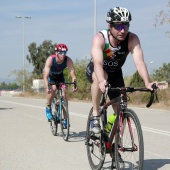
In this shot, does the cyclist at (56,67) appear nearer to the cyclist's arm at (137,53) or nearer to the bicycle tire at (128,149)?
the cyclist's arm at (137,53)

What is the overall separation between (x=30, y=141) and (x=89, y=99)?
21.8 metres

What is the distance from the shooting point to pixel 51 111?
10.1 metres

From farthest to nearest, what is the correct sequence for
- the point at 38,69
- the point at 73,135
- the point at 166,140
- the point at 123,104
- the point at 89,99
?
1. the point at 38,69
2. the point at 89,99
3. the point at 73,135
4. the point at 166,140
5. the point at 123,104

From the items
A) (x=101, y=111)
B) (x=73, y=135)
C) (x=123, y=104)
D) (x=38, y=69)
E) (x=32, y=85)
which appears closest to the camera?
(x=123, y=104)

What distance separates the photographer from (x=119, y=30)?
17.1 ft

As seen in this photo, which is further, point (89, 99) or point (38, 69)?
point (38, 69)

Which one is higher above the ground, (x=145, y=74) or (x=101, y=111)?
(x=145, y=74)

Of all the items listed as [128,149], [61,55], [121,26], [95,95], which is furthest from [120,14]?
[61,55]

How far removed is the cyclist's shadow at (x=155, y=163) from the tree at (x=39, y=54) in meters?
84.6

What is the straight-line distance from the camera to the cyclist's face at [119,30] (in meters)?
5.18

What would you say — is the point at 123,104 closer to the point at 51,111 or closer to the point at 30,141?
the point at 30,141

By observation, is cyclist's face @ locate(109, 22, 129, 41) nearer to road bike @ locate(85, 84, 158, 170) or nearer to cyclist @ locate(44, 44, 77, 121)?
road bike @ locate(85, 84, 158, 170)

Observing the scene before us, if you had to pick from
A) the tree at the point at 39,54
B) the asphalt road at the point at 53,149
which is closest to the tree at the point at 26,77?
the tree at the point at 39,54

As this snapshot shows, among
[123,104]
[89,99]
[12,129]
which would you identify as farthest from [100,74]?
[89,99]
